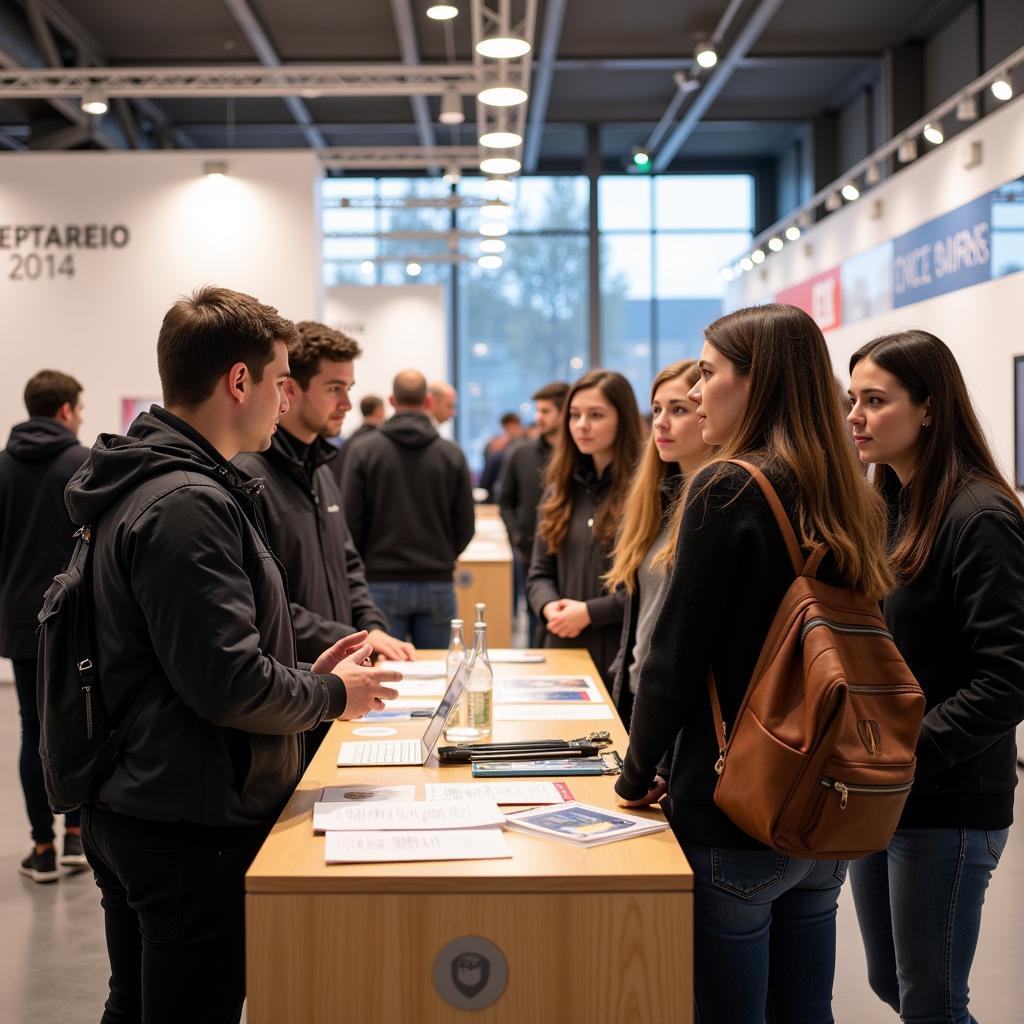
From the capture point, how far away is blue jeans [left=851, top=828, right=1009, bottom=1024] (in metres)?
2.04

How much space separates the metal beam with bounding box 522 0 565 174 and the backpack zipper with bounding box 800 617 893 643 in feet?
29.5

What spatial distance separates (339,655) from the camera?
2158 millimetres

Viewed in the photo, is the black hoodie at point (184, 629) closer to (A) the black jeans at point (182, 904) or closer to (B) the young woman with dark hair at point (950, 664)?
(A) the black jeans at point (182, 904)

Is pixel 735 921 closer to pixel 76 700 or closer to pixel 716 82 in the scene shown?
pixel 76 700

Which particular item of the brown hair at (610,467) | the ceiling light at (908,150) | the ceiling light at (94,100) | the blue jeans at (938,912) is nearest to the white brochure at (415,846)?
the blue jeans at (938,912)

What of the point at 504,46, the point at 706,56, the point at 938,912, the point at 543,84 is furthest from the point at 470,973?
the point at 543,84

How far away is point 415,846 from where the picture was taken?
1840mm

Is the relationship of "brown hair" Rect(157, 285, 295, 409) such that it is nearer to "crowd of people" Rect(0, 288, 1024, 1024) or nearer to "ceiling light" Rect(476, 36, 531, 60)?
"crowd of people" Rect(0, 288, 1024, 1024)

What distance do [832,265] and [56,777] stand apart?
31.3 feet

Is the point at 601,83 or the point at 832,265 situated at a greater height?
the point at 601,83

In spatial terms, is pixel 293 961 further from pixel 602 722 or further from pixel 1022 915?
pixel 1022 915

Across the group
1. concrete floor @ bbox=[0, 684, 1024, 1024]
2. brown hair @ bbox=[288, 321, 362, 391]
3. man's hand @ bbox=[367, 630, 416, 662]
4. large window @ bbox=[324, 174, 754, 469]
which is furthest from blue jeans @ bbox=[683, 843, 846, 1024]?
large window @ bbox=[324, 174, 754, 469]

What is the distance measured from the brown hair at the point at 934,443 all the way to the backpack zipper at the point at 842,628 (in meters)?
0.45

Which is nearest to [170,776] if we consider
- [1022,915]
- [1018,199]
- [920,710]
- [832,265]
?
[920,710]
